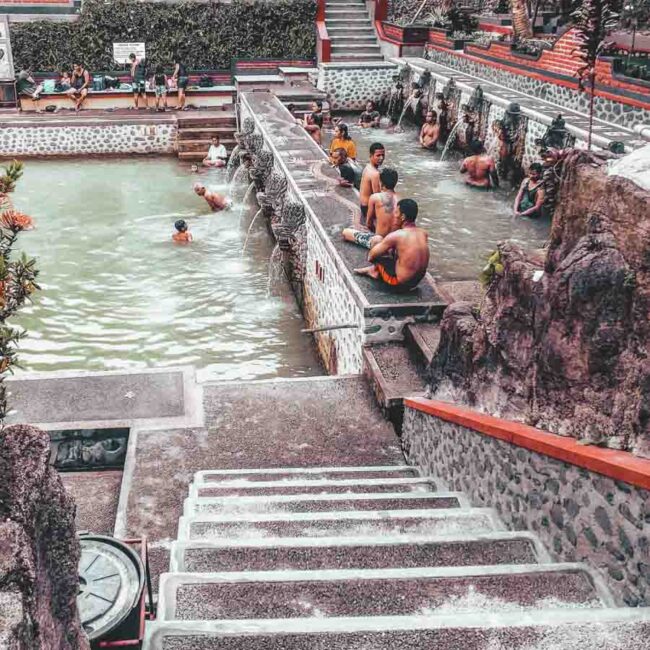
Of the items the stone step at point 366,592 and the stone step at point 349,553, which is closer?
the stone step at point 366,592

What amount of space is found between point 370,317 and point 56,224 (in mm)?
9156

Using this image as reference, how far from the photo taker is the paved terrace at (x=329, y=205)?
7.22 meters

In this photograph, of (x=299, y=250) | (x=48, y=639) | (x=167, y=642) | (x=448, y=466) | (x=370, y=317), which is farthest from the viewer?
(x=299, y=250)

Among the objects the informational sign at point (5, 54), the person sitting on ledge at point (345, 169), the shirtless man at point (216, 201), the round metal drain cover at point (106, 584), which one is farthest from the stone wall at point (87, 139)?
the round metal drain cover at point (106, 584)

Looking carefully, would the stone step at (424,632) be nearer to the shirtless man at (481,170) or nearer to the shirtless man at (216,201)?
the shirtless man at (481,170)

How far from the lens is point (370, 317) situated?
7.11 m

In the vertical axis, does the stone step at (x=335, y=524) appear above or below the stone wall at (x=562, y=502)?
below

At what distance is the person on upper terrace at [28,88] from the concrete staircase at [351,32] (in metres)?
9.24

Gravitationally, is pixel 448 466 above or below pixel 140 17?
below

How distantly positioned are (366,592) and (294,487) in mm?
2078

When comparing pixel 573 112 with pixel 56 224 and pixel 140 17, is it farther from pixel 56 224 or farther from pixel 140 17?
pixel 140 17

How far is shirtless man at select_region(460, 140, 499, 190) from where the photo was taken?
528 inches

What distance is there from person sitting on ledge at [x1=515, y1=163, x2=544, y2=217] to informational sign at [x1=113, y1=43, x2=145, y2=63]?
1638cm

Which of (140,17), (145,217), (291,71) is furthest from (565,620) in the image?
(140,17)
